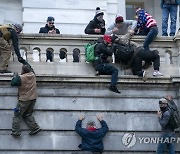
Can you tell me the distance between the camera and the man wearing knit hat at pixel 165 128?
2130cm

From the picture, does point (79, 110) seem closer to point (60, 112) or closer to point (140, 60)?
point (60, 112)

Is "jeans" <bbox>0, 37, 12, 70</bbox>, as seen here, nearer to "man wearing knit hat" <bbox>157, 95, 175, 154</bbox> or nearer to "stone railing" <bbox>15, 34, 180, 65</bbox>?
"stone railing" <bbox>15, 34, 180, 65</bbox>

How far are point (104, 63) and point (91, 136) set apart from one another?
7.22 ft

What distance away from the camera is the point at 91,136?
21.4m

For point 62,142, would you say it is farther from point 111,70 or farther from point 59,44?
point 59,44

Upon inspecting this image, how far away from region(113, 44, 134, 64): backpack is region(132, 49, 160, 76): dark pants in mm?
199

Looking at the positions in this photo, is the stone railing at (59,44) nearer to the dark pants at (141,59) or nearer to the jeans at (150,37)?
the jeans at (150,37)

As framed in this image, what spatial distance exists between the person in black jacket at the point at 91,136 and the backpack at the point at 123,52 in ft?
7.24

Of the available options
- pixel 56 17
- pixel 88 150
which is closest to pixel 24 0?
pixel 56 17

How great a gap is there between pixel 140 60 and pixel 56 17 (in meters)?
7.60

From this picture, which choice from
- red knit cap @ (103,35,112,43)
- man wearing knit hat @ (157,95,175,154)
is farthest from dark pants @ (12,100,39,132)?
man wearing knit hat @ (157,95,175,154)

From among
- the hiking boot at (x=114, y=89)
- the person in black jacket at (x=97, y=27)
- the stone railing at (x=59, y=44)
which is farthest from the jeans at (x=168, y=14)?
the hiking boot at (x=114, y=89)

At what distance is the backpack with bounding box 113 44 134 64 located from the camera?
73.2 ft

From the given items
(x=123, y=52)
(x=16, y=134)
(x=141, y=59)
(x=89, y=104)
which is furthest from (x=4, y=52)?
(x=141, y=59)
